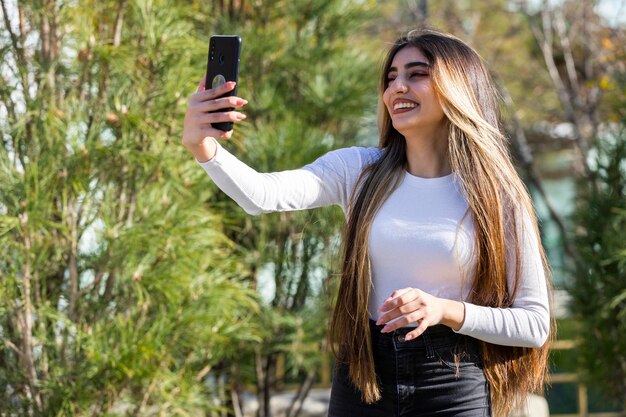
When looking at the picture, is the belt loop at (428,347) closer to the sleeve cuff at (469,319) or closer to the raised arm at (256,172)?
the sleeve cuff at (469,319)

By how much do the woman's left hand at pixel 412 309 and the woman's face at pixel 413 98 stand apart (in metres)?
0.49

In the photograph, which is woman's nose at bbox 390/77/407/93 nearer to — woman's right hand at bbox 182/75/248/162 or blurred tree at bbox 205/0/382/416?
woman's right hand at bbox 182/75/248/162

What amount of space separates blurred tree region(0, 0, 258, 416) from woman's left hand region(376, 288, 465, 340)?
1.81 m

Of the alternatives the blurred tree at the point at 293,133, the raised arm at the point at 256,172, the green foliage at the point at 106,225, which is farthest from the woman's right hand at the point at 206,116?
the blurred tree at the point at 293,133

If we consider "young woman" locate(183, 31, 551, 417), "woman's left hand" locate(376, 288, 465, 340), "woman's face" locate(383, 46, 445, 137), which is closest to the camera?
"woman's left hand" locate(376, 288, 465, 340)

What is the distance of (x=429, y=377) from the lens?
1952 mm

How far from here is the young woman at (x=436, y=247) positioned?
6.40 feet

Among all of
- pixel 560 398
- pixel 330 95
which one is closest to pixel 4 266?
pixel 330 95

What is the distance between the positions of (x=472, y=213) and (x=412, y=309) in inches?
14.1

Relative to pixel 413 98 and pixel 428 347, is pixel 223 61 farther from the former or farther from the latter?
pixel 428 347

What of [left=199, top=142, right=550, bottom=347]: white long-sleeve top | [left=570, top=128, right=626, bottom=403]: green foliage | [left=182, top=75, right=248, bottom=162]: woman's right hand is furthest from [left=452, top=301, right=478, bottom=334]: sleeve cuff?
[left=570, top=128, right=626, bottom=403]: green foliage

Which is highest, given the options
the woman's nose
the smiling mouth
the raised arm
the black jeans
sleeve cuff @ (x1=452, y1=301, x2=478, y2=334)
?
the woman's nose

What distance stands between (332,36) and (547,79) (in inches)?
221

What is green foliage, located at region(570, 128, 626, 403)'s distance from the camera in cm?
493
